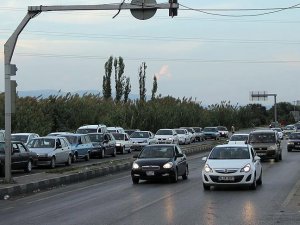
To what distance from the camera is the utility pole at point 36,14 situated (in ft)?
60.8

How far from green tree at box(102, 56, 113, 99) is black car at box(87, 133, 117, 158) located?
4587 cm

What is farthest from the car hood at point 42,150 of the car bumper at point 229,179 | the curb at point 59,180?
the car bumper at point 229,179

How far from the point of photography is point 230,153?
2014 cm

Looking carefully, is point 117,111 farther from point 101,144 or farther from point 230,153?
point 230,153

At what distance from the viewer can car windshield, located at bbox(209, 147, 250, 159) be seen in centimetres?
1992

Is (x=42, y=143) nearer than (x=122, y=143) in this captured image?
Yes

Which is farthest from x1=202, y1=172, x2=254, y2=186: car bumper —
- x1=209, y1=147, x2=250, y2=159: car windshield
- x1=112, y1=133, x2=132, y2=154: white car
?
x1=112, y1=133, x2=132, y2=154: white car

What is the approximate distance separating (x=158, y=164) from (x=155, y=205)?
653 centimetres

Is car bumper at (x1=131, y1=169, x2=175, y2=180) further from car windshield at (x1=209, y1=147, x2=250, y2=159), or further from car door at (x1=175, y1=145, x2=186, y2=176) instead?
car windshield at (x1=209, y1=147, x2=250, y2=159)

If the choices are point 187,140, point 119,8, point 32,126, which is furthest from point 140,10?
point 187,140

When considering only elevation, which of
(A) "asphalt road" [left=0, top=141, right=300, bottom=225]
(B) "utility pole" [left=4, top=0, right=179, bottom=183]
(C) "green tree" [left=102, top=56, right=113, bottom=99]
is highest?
(C) "green tree" [left=102, top=56, right=113, bottom=99]

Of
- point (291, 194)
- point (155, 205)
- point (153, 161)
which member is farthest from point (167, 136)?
point (155, 205)

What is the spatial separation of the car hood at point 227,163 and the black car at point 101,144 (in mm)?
20671

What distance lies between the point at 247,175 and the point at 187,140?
45.2 metres
